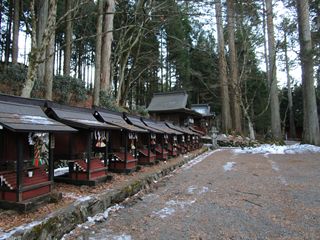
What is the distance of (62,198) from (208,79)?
99.6 ft

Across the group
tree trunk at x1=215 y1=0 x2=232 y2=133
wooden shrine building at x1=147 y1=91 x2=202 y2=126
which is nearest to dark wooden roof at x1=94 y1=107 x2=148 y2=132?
wooden shrine building at x1=147 y1=91 x2=202 y2=126

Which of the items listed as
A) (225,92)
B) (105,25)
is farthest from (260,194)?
(225,92)

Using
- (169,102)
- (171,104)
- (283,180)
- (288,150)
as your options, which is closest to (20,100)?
(283,180)

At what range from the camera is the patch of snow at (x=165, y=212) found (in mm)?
4824

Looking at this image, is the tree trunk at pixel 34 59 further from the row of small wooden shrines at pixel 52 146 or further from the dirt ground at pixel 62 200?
the dirt ground at pixel 62 200

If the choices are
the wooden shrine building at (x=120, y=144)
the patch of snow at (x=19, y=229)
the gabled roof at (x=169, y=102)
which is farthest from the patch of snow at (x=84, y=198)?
the gabled roof at (x=169, y=102)

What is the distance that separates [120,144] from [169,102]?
55.7 feet

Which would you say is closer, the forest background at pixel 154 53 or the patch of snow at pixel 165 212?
the patch of snow at pixel 165 212

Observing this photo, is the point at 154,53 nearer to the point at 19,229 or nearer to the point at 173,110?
the point at 173,110

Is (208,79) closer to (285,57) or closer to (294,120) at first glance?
(285,57)

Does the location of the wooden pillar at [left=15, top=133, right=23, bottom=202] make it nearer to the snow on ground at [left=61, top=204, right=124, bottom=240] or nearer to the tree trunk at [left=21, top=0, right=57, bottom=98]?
the snow on ground at [left=61, top=204, right=124, bottom=240]

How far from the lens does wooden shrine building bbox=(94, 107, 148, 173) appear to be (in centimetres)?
756

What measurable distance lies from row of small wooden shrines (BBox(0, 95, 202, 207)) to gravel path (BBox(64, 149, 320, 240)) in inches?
39.3

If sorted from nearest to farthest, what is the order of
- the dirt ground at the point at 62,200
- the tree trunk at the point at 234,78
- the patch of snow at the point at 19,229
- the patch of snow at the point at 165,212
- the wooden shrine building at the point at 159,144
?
the patch of snow at the point at 19,229, the dirt ground at the point at 62,200, the patch of snow at the point at 165,212, the wooden shrine building at the point at 159,144, the tree trunk at the point at 234,78
